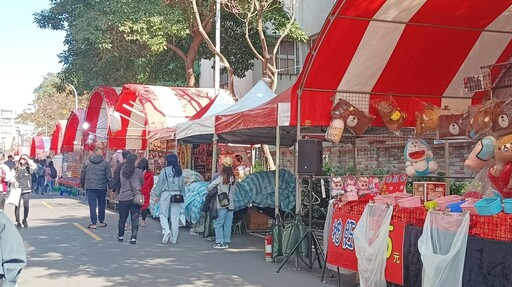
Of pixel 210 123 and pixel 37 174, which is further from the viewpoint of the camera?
pixel 37 174

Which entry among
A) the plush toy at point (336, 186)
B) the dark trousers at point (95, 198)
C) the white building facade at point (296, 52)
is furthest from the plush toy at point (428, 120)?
the white building facade at point (296, 52)

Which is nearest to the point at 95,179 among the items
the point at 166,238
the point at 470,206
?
the point at 166,238

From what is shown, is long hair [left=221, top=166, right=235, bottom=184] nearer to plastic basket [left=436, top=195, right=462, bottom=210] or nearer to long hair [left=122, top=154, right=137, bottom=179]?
long hair [left=122, top=154, right=137, bottom=179]

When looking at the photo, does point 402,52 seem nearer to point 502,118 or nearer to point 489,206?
point 502,118

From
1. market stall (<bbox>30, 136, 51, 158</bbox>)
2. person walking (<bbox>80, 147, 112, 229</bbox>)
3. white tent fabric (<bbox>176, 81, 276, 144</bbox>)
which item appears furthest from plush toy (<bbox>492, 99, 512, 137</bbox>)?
market stall (<bbox>30, 136, 51, 158</bbox>)

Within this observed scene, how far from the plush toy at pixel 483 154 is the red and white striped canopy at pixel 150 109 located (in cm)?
1229

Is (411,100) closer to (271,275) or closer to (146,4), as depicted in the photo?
(271,275)

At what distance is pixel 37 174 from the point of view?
107ft

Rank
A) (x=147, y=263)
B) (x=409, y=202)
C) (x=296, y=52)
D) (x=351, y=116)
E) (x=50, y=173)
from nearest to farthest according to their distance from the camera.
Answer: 1. (x=409, y=202)
2. (x=351, y=116)
3. (x=147, y=263)
4. (x=296, y=52)
5. (x=50, y=173)

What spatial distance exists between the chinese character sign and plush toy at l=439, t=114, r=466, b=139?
1236 millimetres

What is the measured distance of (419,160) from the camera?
877 cm

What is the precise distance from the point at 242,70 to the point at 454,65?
16.7 meters

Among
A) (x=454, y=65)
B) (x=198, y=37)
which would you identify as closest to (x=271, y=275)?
(x=454, y=65)

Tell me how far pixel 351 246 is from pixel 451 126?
2.60 meters
